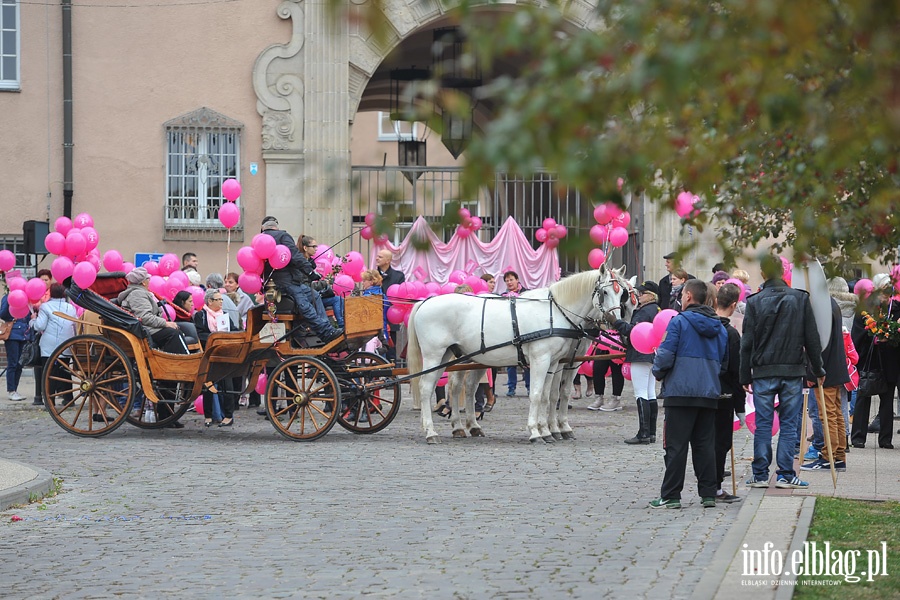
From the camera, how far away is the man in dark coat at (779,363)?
10094 millimetres

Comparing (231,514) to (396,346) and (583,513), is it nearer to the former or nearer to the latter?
(583,513)

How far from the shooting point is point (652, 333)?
447 inches

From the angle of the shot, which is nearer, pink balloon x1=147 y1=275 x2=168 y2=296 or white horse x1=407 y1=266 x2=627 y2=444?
white horse x1=407 y1=266 x2=627 y2=444

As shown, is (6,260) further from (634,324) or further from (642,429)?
(642,429)

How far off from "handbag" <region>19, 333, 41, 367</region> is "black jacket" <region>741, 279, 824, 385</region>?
34.5 feet

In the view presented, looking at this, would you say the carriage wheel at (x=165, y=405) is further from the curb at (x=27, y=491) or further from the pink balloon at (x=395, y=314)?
the curb at (x=27, y=491)

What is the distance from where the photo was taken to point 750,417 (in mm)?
10961

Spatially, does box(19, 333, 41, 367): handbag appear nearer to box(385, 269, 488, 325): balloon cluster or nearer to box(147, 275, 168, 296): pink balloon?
box(147, 275, 168, 296): pink balloon

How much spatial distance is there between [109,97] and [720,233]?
60.5 feet

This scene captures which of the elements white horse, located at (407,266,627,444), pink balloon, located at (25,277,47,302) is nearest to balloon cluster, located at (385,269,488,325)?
white horse, located at (407,266,627,444)

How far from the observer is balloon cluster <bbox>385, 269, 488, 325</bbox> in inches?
627

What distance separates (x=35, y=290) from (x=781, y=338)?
11.0 meters

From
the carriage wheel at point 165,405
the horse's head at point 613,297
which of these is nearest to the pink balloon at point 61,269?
the carriage wheel at point 165,405

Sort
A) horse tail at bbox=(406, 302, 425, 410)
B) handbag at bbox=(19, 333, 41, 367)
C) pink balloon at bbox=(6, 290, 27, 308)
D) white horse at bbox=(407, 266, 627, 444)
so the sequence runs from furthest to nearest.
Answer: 1. pink balloon at bbox=(6, 290, 27, 308)
2. handbag at bbox=(19, 333, 41, 367)
3. horse tail at bbox=(406, 302, 425, 410)
4. white horse at bbox=(407, 266, 627, 444)
